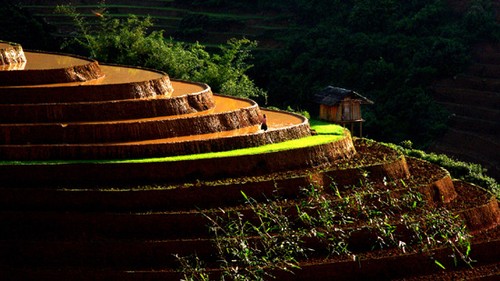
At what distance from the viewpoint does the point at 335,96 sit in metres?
35.8

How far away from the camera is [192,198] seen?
25281 mm

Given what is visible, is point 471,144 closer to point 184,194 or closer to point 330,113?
point 330,113

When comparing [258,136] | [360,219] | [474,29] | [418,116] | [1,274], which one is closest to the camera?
[1,274]

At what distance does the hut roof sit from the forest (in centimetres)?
511

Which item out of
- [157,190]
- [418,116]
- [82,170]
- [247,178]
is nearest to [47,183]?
[82,170]

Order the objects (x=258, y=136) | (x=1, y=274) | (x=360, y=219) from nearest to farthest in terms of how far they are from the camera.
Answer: (x=1, y=274) < (x=360, y=219) < (x=258, y=136)

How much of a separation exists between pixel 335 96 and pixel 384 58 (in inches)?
679

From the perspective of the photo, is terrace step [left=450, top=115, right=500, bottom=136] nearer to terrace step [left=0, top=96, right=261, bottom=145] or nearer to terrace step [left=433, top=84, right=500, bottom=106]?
terrace step [left=433, top=84, right=500, bottom=106]

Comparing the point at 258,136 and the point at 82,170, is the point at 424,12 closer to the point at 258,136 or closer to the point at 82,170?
the point at 258,136

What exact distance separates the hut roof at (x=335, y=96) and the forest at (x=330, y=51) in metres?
5.11

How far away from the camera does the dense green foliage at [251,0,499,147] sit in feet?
157

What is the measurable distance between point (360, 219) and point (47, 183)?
6.49 meters

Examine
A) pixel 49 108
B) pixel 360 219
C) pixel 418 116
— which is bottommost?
pixel 418 116

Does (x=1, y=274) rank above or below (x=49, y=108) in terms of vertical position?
below
